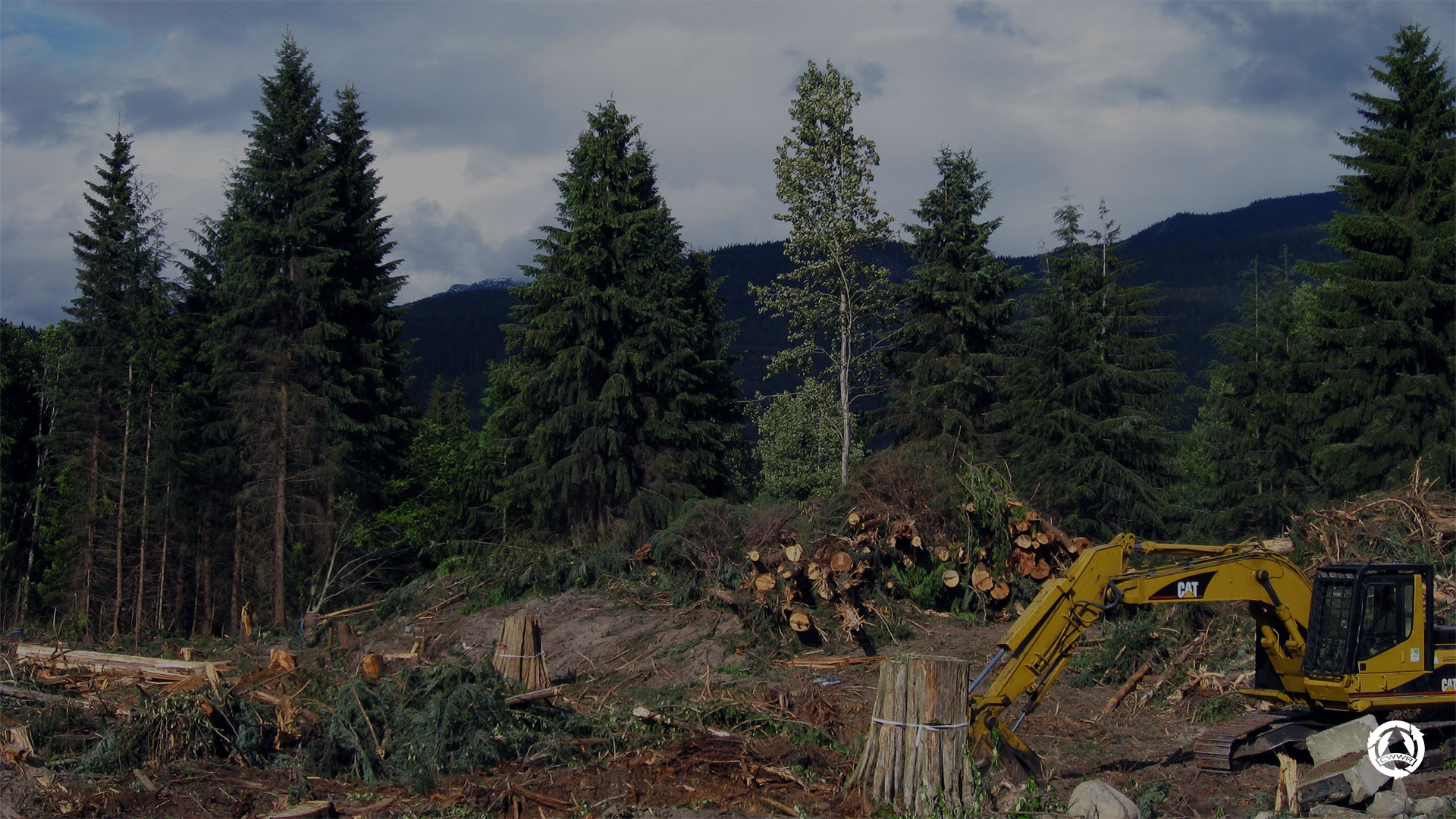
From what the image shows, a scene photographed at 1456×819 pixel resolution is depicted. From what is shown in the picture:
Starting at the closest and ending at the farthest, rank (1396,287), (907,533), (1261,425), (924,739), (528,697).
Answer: (924,739) < (528,697) < (907,533) < (1396,287) < (1261,425)

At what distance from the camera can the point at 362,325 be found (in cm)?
2942

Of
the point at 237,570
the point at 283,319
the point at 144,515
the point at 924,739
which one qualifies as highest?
the point at 283,319

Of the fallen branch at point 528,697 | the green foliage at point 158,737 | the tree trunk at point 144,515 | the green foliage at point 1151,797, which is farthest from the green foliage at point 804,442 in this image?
the green foliage at point 158,737

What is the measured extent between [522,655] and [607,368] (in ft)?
45.5

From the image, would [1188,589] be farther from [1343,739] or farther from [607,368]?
[607,368]

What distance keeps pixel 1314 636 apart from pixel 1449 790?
1.60 metres

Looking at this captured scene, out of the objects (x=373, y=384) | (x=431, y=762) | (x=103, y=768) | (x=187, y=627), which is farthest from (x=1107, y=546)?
(x=187, y=627)

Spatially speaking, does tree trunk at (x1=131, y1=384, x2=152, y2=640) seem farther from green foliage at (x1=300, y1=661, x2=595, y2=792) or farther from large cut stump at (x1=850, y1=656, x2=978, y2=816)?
large cut stump at (x1=850, y1=656, x2=978, y2=816)

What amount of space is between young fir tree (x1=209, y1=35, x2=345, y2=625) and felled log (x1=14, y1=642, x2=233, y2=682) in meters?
11.0

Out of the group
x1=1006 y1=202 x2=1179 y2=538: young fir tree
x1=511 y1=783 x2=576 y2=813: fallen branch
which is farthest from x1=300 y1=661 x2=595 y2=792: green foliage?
x1=1006 y1=202 x2=1179 y2=538: young fir tree

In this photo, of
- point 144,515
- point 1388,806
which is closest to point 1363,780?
point 1388,806

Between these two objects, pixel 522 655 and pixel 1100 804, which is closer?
pixel 1100 804

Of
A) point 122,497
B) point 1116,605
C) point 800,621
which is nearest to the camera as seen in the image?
point 1116,605

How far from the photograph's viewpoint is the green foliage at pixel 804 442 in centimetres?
2833
